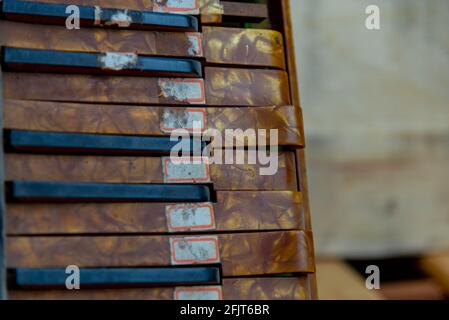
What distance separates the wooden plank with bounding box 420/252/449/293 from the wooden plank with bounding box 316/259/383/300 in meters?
0.24

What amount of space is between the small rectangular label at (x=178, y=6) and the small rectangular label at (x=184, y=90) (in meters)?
0.13

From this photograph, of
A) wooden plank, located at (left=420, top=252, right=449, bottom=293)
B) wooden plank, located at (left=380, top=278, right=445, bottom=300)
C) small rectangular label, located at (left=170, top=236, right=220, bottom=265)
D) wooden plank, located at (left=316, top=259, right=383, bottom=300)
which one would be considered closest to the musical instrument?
small rectangular label, located at (left=170, top=236, right=220, bottom=265)

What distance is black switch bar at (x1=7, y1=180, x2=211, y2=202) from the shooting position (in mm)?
1160

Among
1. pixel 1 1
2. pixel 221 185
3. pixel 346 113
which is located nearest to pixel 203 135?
pixel 221 185

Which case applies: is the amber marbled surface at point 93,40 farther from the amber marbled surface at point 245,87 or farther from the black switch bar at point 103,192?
the black switch bar at point 103,192

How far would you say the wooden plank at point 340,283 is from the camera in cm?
201

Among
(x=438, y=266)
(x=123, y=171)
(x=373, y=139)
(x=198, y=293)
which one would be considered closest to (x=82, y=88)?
(x=123, y=171)

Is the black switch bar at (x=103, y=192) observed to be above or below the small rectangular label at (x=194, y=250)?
above

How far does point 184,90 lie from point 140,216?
9.1 inches

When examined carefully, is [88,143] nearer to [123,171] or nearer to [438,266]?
[123,171]

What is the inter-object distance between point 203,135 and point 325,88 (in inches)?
45.4

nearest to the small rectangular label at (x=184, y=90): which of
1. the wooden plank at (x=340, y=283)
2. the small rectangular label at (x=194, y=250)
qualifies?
the small rectangular label at (x=194, y=250)

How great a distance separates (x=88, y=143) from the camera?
4.00 feet

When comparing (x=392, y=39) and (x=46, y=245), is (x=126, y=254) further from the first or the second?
(x=392, y=39)
